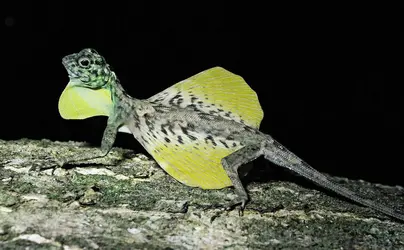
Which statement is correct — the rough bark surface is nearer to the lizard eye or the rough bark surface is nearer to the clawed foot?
the clawed foot

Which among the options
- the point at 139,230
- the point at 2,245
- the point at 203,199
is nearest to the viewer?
the point at 2,245

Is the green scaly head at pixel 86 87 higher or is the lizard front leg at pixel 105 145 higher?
the green scaly head at pixel 86 87

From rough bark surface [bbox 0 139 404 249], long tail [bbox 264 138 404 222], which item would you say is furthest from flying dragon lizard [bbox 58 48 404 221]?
rough bark surface [bbox 0 139 404 249]

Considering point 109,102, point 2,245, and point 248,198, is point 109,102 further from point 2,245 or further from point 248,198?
point 2,245

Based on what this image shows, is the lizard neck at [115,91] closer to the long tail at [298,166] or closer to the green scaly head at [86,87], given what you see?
the green scaly head at [86,87]

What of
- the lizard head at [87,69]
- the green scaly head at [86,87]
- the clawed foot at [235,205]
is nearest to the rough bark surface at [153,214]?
the clawed foot at [235,205]

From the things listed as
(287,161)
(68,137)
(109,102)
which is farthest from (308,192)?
(68,137)

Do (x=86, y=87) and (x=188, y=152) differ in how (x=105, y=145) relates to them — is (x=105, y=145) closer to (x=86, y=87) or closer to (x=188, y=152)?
(x=86, y=87)
